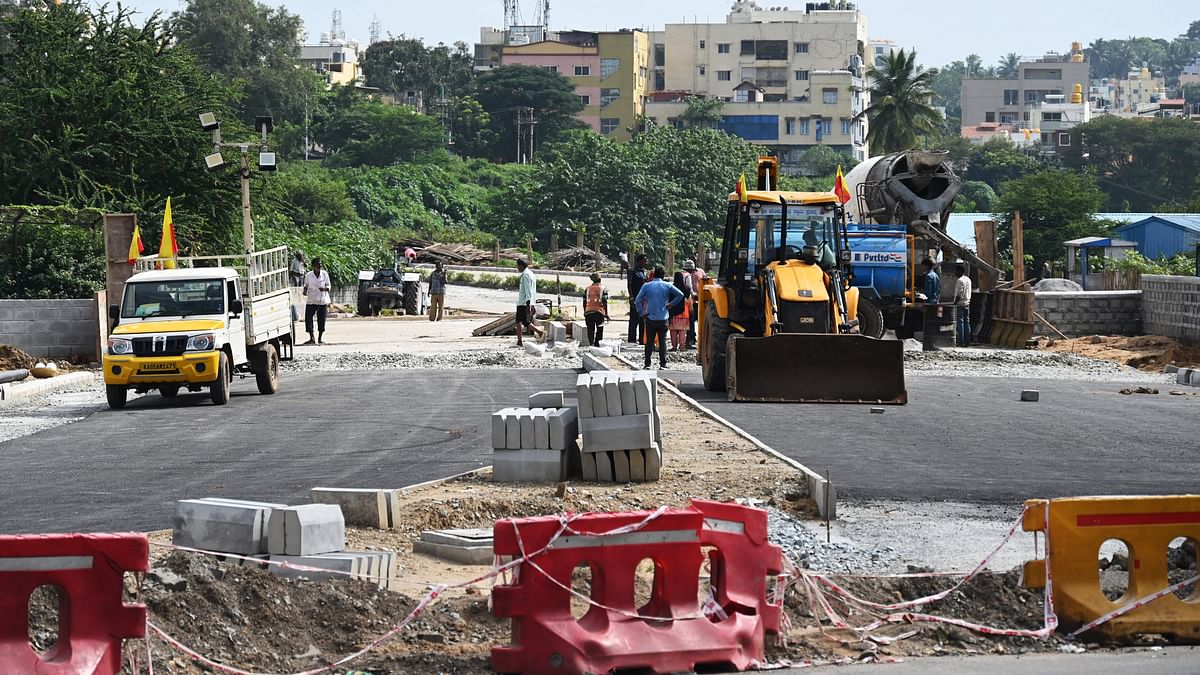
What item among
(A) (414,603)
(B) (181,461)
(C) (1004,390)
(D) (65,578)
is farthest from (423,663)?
(C) (1004,390)

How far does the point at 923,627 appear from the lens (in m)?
8.76

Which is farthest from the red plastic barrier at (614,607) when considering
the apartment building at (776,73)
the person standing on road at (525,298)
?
the apartment building at (776,73)

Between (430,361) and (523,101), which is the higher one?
(523,101)

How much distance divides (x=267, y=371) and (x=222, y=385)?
1537 mm

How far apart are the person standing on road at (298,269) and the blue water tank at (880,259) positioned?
59.1ft

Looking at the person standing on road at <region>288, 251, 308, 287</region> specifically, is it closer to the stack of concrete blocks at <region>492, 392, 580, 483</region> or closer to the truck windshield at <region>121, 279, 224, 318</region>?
the truck windshield at <region>121, 279, 224, 318</region>

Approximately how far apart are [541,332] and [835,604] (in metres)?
24.8

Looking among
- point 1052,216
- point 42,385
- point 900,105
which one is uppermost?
point 900,105

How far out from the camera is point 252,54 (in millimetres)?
115125

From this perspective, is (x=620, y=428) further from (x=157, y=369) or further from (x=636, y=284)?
(x=636, y=284)

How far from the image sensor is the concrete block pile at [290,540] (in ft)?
29.8

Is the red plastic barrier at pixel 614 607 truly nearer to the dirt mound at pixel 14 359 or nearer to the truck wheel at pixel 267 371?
the truck wheel at pixel 267 371

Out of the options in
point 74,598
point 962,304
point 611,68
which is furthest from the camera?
point 611,68

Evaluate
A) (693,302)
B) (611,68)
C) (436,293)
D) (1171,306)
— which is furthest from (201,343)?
(611,68)
